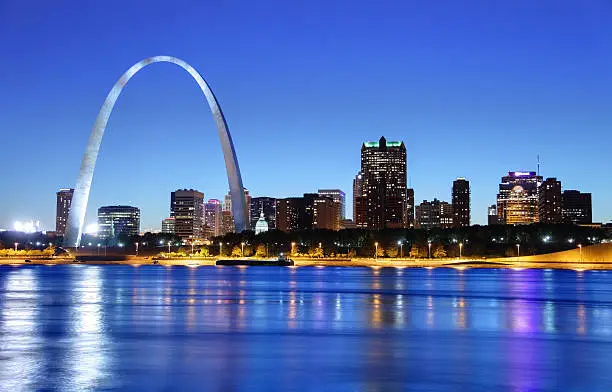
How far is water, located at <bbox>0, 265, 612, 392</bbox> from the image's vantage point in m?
16.3

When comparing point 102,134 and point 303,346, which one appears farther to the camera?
point 102,134

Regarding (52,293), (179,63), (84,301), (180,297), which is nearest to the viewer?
(84,301)

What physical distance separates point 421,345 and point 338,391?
24.8 feet

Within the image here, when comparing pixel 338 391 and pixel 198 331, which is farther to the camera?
pixel 198 331

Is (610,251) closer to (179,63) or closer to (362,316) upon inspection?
(179,63)

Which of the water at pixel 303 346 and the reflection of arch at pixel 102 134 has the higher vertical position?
the reflection of arch at pixel 102 134

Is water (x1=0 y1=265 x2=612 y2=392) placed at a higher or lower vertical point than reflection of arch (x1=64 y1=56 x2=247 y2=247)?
lower

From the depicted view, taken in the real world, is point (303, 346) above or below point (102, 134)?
below

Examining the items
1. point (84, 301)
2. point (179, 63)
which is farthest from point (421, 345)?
point (179, 63)

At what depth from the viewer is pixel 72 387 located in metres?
15.4

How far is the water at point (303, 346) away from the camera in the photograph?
16.3 metres

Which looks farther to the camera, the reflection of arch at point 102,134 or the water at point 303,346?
the reflection of arch at point 102,134

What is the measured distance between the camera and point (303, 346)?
2198 cm

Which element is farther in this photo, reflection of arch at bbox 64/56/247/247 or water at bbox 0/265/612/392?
reflection of arch at bbox 64/56/247/247
